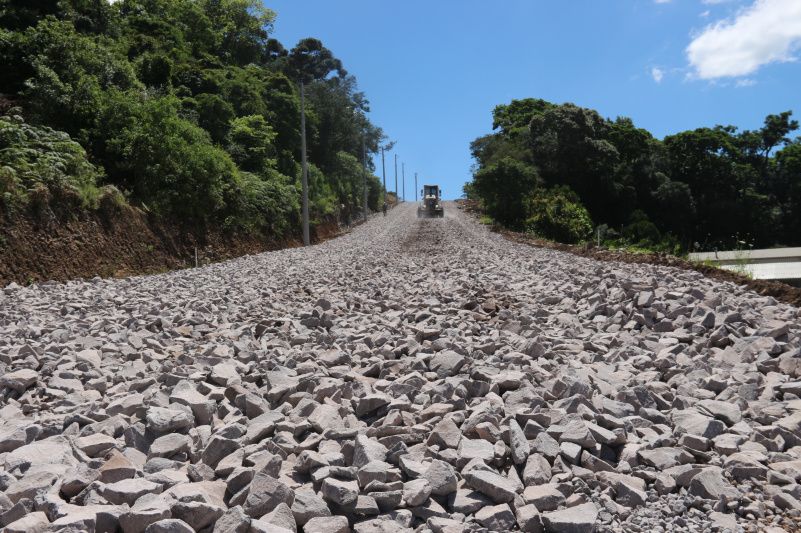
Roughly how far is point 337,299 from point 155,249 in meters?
8.73

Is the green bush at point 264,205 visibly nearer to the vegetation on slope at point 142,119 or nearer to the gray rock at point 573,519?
the vegetation on slope at point 142,119

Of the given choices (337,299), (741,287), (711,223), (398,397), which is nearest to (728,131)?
(711,223)

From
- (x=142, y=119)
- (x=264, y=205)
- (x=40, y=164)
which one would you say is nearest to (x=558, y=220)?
(x=264, y=205)

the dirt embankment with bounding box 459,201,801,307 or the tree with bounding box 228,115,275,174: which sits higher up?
the tree with bounding box 228,115,275,174

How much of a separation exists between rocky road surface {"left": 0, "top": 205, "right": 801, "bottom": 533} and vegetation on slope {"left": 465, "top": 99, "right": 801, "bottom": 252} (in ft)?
78.9

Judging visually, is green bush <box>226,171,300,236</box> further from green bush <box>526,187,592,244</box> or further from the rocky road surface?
the rocky road surface

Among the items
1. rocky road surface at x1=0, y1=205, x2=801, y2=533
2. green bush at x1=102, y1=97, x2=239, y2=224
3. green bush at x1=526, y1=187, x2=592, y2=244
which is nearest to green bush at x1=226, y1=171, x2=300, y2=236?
green bush at x1=102, y1=97, x2=239, y2=224

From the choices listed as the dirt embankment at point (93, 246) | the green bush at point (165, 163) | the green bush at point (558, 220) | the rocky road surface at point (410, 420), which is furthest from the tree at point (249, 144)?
the rocky road surface at point (410, 420)

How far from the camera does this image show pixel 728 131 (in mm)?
45000

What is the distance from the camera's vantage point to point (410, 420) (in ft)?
11.3

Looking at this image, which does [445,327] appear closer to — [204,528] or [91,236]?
[204,528]

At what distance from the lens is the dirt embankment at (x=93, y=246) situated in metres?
10.8

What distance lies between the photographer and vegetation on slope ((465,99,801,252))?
32312mm

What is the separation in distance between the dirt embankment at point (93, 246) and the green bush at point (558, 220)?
14.7 metres
